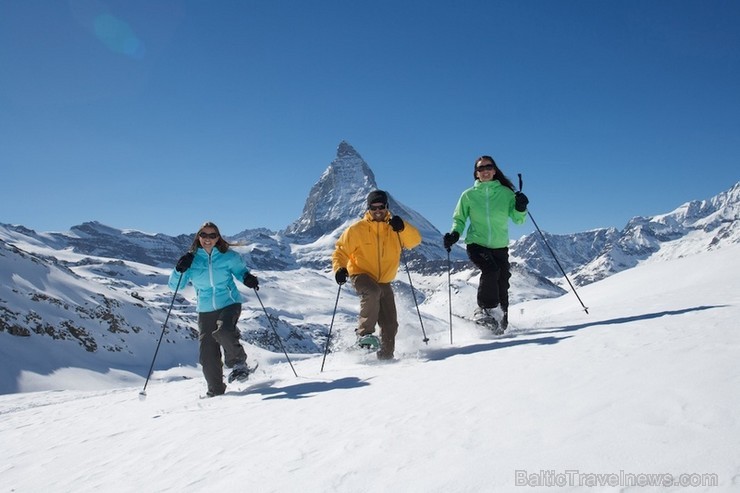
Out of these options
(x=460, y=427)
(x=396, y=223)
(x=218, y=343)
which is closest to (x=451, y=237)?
(x=396, y=223)

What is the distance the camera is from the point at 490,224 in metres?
7.46

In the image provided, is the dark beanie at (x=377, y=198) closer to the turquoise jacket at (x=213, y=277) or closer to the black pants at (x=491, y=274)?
the black pants at (x=491, y=274)

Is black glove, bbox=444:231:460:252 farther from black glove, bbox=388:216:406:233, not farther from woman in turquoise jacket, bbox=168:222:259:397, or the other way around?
woman in turquoise jacket, bbox=168:222:259:397

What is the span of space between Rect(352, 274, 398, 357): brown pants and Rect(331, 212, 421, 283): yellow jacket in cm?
18

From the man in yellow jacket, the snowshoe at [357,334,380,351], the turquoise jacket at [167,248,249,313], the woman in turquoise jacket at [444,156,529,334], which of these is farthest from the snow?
the turquoise jacket at [167,248,249,313]

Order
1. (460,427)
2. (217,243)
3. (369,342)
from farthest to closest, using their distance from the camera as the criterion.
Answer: (217,243)
(369,342)
(460,427)

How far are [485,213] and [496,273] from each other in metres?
1.03

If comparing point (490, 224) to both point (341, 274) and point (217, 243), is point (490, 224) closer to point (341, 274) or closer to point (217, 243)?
point (341, 274)

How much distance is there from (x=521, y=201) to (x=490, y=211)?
1.72 ft

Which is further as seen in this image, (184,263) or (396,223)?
(396,223)

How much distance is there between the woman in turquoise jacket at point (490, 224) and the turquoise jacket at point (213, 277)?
3.51 meters

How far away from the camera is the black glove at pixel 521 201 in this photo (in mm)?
7188

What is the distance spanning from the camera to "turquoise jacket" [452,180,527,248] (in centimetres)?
745

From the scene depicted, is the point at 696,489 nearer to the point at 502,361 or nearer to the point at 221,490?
the point at 221,490
